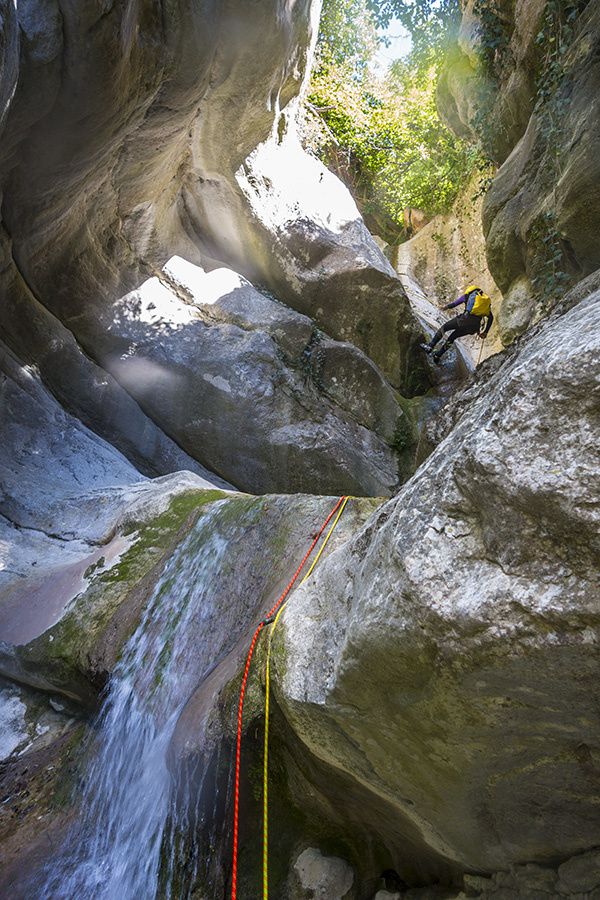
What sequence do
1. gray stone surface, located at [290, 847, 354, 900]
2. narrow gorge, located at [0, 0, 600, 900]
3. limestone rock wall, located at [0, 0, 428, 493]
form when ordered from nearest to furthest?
1. narrow gorge, located at [0, 0, 600, 900]
2. gray stone surface, located at [290, 847, 354, 900]
3. limestone rock wall, located at [0, 0, 428, 493]

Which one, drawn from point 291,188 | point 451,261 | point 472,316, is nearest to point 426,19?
point 291,188

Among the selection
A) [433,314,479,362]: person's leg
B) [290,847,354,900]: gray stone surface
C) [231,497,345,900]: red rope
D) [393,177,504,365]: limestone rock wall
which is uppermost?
[393,177,504,365]: limestone rock wall

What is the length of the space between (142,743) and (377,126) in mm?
16696

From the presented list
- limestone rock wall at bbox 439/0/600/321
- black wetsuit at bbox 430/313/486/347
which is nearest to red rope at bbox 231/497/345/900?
limestone rock wall at bbox 439/0/600/321

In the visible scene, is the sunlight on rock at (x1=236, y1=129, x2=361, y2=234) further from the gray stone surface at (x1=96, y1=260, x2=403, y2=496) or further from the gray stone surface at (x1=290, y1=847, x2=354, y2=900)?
the gray stone surface at (x1=290, y1=847, x2=354, y2=900)

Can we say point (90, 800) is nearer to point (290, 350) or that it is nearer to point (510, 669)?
point (510, 669)

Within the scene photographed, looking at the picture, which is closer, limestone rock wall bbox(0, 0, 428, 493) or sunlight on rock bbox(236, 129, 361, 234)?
limestone rock wall bbox(0, 0, 428, 493)

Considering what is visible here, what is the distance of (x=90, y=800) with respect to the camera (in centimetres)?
444

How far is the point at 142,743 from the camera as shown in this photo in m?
4.51

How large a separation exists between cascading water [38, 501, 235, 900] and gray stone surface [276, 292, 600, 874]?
1.92 meters

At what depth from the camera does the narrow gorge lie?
228 centimetres

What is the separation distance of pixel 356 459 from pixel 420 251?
12.8 m

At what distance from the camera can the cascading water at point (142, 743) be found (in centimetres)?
399

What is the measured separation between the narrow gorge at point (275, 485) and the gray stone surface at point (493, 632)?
0.01 metres
